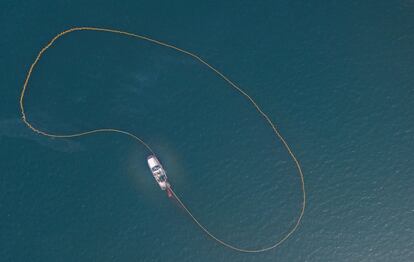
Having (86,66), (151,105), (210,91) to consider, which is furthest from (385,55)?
(86,66)

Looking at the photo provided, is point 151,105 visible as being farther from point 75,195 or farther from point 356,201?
point 356,201

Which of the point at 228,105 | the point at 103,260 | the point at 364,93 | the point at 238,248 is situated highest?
the point at 364,93

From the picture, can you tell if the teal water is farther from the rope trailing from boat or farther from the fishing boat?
the fishing boat

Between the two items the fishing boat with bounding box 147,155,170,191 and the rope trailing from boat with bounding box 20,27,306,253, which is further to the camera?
the fishing boat with bounding box 147,155,170,191

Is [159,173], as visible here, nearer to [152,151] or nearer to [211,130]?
[152,151]

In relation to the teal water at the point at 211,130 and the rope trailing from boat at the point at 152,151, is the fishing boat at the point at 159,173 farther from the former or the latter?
the rope trailing from boat at the point at 152,151

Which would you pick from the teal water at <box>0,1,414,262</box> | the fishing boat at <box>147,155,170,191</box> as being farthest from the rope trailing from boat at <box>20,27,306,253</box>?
the fishing boat at <box>147,155,170,191</box>
